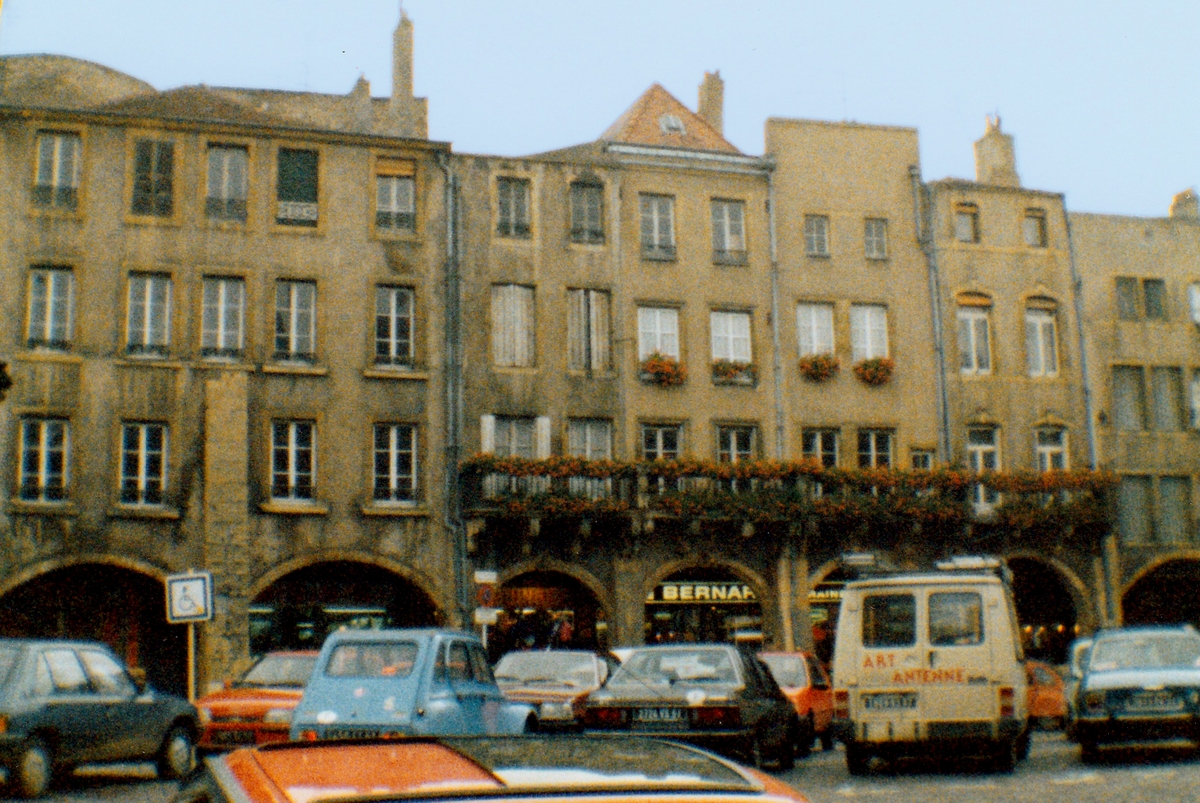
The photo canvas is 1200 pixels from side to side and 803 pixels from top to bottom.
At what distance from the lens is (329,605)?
32.0 m

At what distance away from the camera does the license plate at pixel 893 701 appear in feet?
52.1

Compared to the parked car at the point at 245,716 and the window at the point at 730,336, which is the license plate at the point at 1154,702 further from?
the window at the point at 730,336

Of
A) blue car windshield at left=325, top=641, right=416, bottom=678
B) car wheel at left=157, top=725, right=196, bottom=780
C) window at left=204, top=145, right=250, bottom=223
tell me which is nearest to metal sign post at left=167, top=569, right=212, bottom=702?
car wheel at left=157, top=725, right=196, bottom=780

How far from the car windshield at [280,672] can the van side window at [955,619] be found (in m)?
7.35

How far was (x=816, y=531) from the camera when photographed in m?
33.9

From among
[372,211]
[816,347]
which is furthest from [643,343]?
[372,211]

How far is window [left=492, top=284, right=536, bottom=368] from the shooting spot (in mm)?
33500

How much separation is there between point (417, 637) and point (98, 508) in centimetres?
1757

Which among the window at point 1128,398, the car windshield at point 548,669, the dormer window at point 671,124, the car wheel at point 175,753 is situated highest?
the dormer window at point 671,124

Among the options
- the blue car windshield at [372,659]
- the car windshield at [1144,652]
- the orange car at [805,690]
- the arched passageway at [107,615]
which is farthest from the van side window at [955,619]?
the arched passageway at [107,615]

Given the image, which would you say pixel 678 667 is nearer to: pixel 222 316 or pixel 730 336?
pixel 222 316

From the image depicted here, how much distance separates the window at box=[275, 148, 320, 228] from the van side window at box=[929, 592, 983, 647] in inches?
802

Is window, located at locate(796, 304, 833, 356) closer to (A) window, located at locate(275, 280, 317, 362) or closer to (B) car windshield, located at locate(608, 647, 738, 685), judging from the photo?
(A) window, located at locate(275, 280, 317, 362)

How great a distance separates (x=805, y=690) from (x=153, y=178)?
19521 mm
